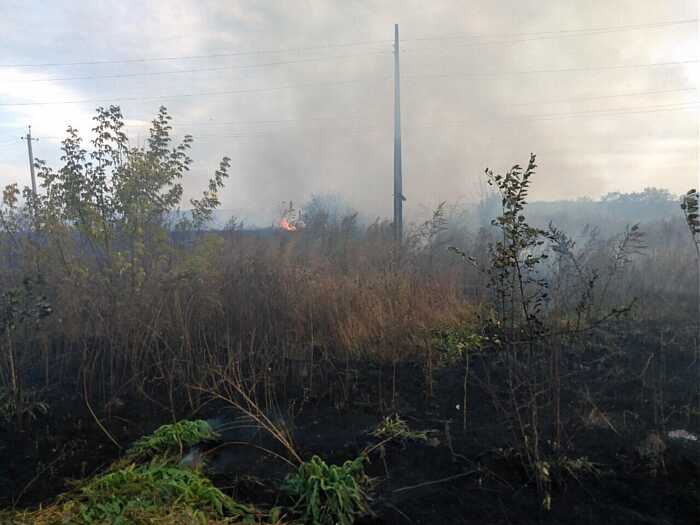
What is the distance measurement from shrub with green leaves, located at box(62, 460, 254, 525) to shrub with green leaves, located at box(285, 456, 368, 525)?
28cm

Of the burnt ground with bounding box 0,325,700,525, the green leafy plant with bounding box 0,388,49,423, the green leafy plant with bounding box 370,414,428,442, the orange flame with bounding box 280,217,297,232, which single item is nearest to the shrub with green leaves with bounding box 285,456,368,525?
the burnt ground with bounding box 0,325,700,525

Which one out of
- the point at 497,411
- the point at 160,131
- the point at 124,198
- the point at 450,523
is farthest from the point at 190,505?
the point at 160,131

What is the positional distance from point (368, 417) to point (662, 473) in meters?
1.97

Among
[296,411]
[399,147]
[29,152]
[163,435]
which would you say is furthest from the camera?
[29,152]

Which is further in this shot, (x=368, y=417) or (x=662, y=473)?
(x=368, y=417)

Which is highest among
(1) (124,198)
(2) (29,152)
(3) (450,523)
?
(2) (29,152)

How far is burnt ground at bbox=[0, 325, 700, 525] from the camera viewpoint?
300 centimetres

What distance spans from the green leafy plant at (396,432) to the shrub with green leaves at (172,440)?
114 cm

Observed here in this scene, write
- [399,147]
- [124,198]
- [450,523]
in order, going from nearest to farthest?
[450,523] → [124,198] → [399,147]

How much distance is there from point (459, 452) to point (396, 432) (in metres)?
0.46

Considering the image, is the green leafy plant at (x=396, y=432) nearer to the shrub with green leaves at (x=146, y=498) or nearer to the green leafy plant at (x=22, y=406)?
the shrub with green leaves at (x=146, y=498)

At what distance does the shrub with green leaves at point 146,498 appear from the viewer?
286 centimetres

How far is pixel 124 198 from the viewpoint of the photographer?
619 cm

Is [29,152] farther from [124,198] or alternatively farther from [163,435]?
[163,435]
